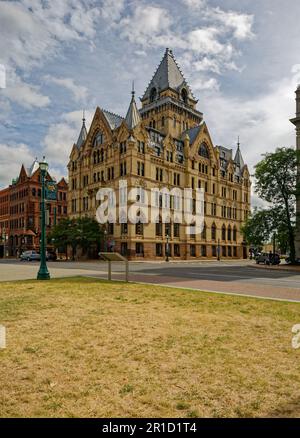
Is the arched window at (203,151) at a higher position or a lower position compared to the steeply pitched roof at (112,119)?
lower

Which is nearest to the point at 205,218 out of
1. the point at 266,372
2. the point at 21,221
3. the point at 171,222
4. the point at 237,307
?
the point at 171,222

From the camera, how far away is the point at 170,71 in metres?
68.4

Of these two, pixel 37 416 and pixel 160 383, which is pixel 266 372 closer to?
pixel 160 383

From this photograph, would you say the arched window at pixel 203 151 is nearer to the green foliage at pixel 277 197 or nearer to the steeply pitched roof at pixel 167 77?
the steeply pitched roof at pixel 167 77

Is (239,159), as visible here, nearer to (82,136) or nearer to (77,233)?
(82,136)

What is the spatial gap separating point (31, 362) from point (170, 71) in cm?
7156

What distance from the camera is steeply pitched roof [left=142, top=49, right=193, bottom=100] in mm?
66812

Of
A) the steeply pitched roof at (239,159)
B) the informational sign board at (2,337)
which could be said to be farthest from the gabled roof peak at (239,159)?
the informational sign board at (2,337)

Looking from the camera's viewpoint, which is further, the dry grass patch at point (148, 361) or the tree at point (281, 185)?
the tree at point (281, 185)

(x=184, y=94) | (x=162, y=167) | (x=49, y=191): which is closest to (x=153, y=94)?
(x=184, y=94)

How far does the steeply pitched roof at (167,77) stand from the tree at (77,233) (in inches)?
1281

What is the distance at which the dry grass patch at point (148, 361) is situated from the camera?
3.67m

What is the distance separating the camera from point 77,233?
50.1 metres

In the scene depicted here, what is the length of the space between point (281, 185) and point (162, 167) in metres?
24.5
